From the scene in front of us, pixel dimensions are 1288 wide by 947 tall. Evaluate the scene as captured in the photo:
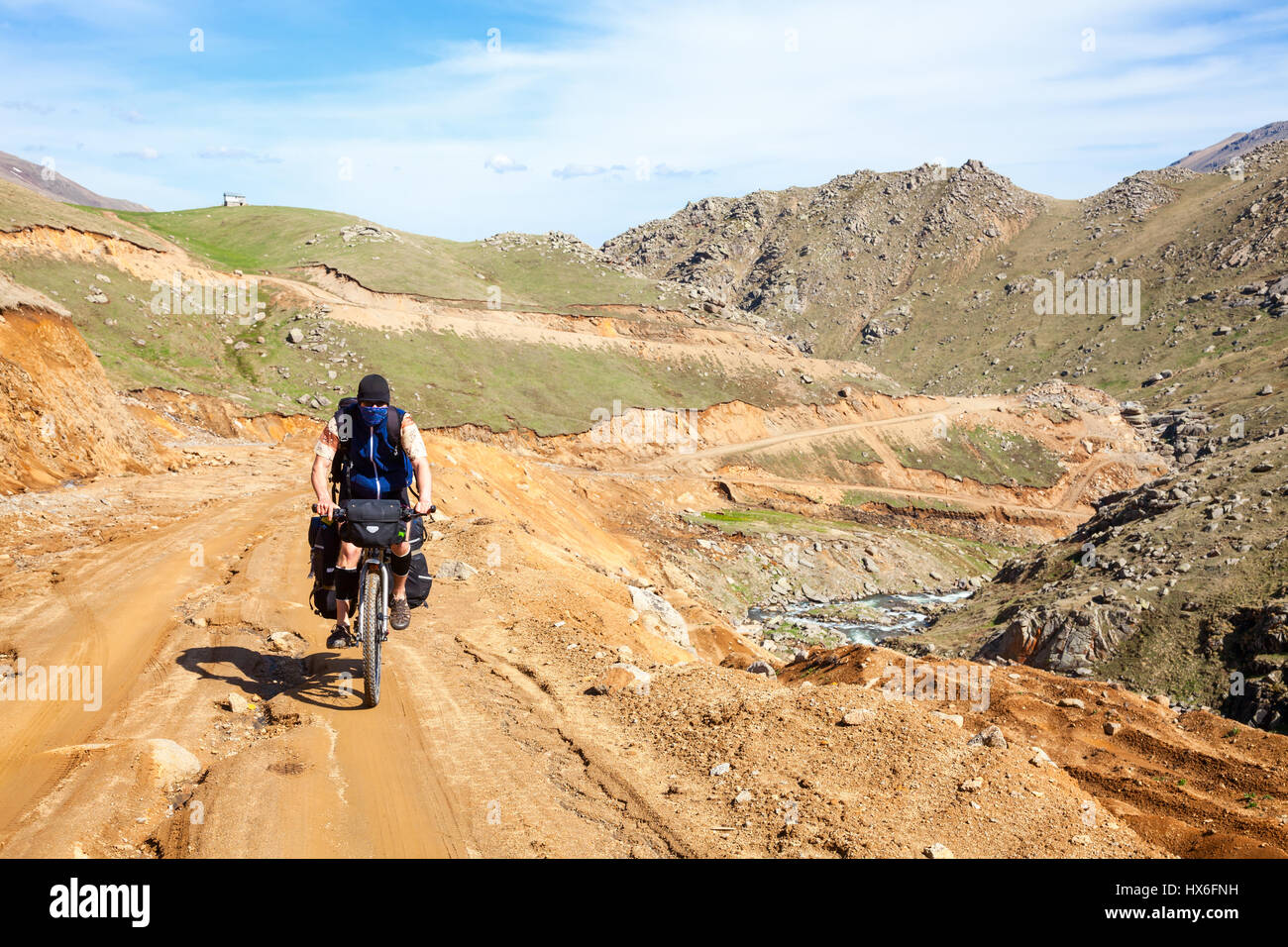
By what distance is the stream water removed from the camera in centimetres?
4681

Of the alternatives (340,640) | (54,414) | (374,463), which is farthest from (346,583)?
(54,414)

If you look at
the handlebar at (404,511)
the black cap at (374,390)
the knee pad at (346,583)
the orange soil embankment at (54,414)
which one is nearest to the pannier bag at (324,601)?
the knee pad at (346,583)

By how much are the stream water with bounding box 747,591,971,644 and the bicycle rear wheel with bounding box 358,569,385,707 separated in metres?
37.5

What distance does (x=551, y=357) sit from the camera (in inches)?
3231

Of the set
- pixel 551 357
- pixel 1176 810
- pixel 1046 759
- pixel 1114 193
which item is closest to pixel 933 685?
pixel 1176 810

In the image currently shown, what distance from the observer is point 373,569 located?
9.27m

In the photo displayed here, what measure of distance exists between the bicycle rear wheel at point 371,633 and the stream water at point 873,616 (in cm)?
3754

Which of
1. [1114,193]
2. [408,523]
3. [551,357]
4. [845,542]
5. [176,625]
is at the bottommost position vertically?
[845,542]

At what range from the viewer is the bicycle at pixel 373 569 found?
29.1 feet

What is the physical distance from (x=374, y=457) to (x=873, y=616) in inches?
1831

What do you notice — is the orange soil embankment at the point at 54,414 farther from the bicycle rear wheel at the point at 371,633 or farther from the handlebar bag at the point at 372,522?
the handlebar bag at the point at 372,522

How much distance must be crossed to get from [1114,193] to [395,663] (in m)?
198

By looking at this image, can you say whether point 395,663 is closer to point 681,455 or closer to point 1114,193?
point 681,455

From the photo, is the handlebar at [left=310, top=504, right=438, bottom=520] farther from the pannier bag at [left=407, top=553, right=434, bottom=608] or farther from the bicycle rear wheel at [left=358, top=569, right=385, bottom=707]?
the pannier bag at [left=407, top=553, right=434, bottom=608]
